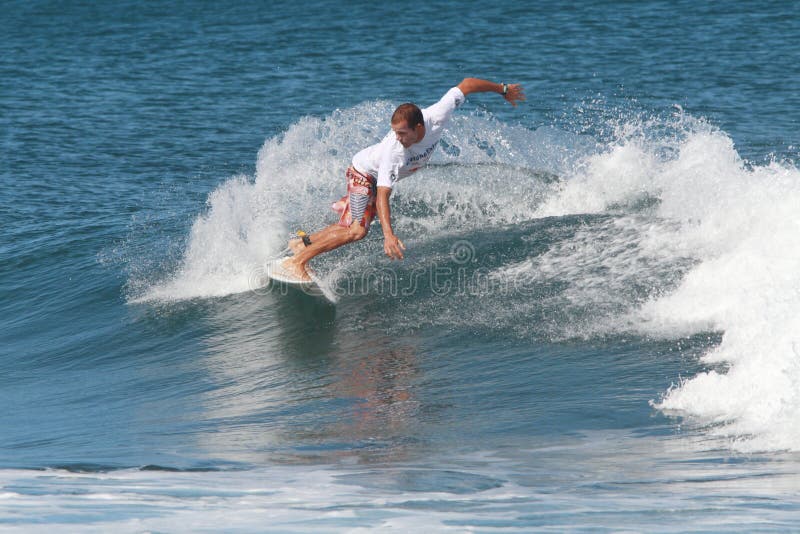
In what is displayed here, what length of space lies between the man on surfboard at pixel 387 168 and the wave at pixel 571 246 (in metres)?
0.82

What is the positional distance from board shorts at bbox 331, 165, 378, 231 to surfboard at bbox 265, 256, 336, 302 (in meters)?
0.84

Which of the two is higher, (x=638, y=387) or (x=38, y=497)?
(x=38, y=497)

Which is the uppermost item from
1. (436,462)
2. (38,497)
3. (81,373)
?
(38,497)

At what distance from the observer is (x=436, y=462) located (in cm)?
557

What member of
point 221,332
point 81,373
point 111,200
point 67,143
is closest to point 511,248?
point 221,332

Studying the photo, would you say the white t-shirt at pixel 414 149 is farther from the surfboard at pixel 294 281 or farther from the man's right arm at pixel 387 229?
the surfboard at pixel 294 281

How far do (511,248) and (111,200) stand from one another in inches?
304

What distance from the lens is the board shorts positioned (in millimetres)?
8781

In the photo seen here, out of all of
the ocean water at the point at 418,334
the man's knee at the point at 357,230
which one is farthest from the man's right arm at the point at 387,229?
the ocean water at the point at 418,334

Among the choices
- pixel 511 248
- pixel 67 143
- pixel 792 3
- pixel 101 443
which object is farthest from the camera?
pixel 792 3

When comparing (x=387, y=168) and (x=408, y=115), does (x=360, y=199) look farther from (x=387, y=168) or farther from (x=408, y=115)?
(x=408, y=115)

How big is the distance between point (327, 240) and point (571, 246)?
238 centimetres

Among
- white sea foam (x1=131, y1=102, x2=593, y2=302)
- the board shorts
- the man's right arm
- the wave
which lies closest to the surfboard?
the wave

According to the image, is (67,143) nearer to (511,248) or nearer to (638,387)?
(511,248)
